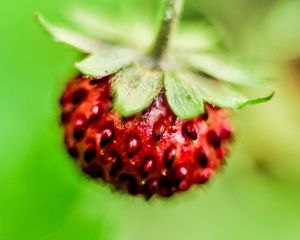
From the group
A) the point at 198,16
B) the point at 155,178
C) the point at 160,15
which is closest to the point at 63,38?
the point at 160,15

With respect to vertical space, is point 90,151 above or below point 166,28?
below

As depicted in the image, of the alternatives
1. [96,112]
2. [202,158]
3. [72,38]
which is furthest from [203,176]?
[72,38]

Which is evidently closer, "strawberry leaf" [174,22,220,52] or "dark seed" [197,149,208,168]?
"dark seed" [197,149,208,168]

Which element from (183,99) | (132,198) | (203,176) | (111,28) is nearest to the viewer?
(183,99)

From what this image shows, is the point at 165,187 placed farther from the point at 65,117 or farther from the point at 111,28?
the point at 111,28

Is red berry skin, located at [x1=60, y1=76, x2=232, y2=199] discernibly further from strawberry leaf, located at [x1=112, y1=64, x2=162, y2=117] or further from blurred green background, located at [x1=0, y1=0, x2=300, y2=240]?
blurred green background, located at [x1=0, y1=0, x2=300, y2=240]

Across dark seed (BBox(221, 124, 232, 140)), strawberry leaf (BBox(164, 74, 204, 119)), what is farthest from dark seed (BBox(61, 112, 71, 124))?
dark seed (BBox(221, 124, 232, 140))
